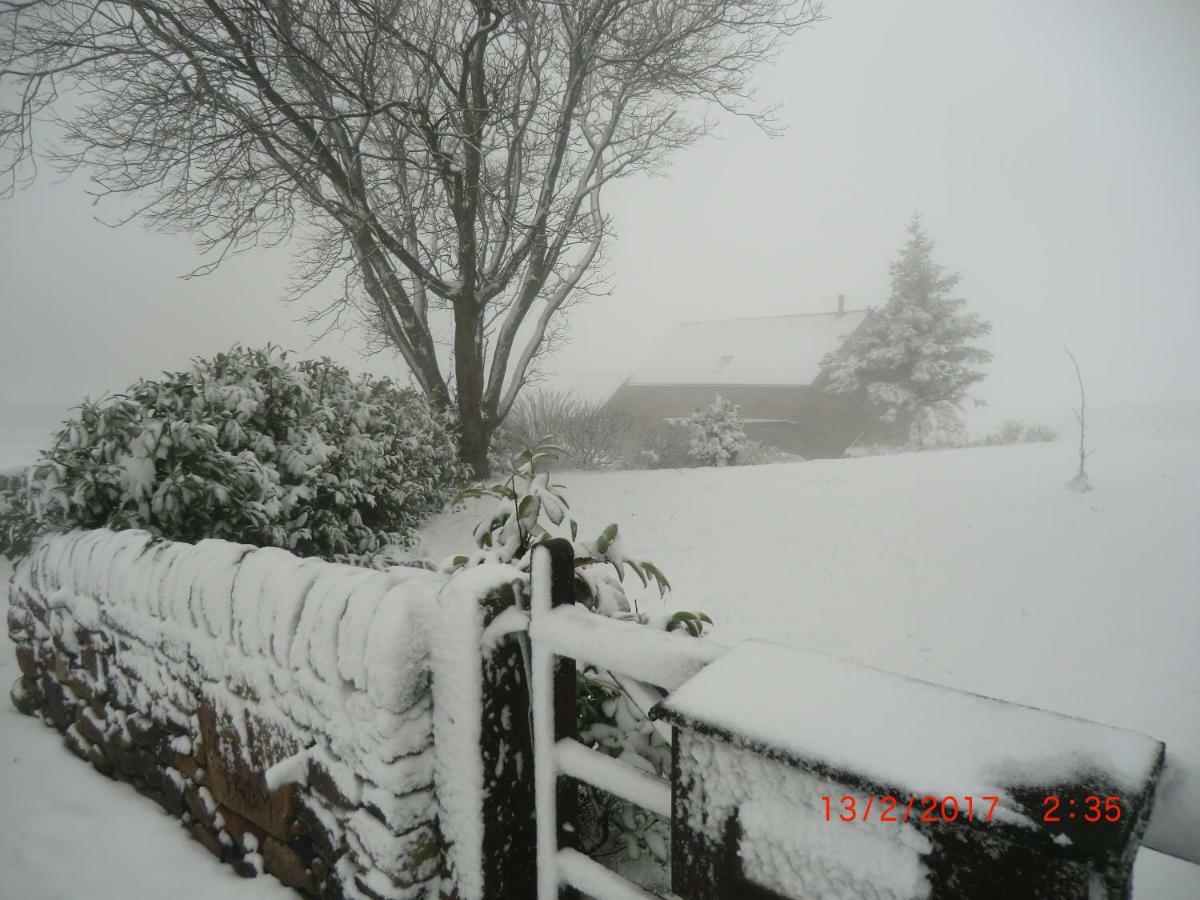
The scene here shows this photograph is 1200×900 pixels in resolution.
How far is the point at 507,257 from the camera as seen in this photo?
1009 centimetres

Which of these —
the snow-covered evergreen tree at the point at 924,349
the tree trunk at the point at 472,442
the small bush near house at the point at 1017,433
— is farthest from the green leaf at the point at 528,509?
the snow-covered evergreen tree at the point at 924,349

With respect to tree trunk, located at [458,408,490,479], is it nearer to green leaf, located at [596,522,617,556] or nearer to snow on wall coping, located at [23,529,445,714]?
snow on wall coping, located at [23,529,445,714]

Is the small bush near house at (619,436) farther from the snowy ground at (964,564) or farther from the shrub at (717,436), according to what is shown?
the snowy ground at (964,564)

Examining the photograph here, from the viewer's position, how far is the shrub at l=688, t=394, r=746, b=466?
53.7 ft

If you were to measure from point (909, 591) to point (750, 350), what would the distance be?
25.8 metres

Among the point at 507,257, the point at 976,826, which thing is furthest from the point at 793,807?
the point at 507,257

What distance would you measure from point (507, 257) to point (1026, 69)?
86.7 meters

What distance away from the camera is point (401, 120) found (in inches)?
278

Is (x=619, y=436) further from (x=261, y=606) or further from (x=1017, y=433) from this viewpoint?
(x=1017, y=433)

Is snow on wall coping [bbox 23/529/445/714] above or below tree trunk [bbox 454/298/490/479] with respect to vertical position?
below

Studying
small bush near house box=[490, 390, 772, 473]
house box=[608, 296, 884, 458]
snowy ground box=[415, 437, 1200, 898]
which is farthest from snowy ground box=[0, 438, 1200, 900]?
house box=[608, 296, 884, 458]

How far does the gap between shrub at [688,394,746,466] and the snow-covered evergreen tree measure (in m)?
10.6
